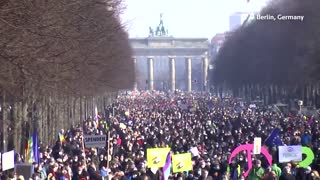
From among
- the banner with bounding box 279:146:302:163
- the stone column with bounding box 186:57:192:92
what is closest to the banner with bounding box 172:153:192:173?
the banner with bounding box 279:146:302:163

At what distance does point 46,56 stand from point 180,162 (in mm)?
4334

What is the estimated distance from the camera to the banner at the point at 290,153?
Result: 23.8 metres

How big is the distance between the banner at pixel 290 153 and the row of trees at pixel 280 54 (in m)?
35.8

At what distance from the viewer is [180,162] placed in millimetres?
22906

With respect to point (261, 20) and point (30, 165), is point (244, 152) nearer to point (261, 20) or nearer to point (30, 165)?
point (30, 165)

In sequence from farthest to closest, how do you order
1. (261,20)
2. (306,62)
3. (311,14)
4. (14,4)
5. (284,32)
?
(261,20) < (284,32) < (311,14) < (306,62) < (14,4)

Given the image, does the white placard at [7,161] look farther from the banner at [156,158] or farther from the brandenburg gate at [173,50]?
the brandenburg gate at [173,50]

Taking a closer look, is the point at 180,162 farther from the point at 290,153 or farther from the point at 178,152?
the point at 178,152

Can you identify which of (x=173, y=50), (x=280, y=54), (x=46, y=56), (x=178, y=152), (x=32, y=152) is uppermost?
(x=173, y=50)

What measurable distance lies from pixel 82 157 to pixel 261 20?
60.4 metres

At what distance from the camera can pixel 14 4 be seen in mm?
18062

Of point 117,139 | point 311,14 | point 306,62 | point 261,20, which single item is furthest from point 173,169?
point 261,20

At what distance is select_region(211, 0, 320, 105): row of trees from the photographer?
6419 centimetres

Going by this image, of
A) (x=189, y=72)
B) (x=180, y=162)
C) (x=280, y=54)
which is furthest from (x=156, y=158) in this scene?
(x=189, y=72)
